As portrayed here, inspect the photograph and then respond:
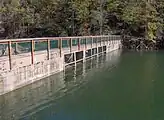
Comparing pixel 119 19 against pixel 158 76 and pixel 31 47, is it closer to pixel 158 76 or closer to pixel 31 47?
pixel 158 76

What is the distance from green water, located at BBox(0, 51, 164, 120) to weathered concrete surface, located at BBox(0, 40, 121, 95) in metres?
0.41

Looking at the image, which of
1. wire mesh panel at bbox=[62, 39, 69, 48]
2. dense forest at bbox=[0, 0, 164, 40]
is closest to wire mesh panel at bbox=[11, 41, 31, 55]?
wire mesh panel at bbox=[62, 39, 69, 48]

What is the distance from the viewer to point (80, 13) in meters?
51.4

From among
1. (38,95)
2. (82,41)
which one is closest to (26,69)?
(38,95)

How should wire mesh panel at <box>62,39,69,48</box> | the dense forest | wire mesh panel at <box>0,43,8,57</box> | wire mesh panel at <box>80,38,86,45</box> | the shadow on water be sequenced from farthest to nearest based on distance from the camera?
the dense forest < wire mesh panel at <box>80,38,86,45</box> < wire mesh panel at <box>62,39,69,48</box> < wire mesh panel at <box>0,43,8,57</box> < the shadow on water

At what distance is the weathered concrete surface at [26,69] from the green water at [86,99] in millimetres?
406

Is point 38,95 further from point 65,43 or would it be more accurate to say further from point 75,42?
point 75,42

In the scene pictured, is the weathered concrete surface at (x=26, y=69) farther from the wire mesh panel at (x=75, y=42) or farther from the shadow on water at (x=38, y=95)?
the wire mesh panel at (x=75, y=42)

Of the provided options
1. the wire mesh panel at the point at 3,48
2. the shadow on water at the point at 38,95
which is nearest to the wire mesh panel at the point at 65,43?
the shadow on water at the point at 38,95

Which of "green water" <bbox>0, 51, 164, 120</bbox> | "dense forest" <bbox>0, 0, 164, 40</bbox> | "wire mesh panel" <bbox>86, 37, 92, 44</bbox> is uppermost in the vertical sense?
"dense forest" <bbox>0, 0, 164, 40</bbox>

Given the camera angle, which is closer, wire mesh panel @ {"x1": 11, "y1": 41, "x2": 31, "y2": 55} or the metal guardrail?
the metal guardrail

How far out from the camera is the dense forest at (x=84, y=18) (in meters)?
52.7

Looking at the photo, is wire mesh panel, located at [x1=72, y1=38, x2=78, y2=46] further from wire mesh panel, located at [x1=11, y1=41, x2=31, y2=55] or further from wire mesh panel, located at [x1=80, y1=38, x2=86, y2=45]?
wire mesh panel, located at [x1=11, y1=41, x2=31, y2=55]

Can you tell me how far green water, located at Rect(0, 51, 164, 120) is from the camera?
10805mm
